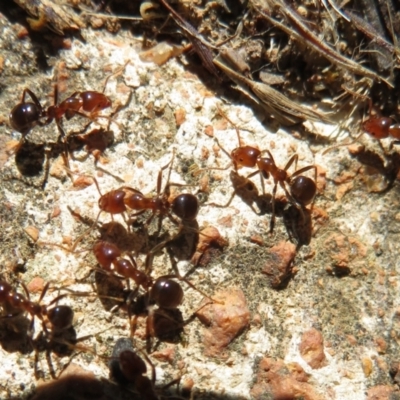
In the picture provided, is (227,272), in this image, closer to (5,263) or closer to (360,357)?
(360,357)

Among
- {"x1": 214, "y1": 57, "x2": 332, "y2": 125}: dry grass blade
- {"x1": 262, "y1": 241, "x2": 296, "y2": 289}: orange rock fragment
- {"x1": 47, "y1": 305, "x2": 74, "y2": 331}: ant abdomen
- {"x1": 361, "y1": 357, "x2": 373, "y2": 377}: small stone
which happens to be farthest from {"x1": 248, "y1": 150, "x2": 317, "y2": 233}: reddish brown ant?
{"x1": 47, "y1": 305, "x2": 74, "y2": 331}: ant abdomen

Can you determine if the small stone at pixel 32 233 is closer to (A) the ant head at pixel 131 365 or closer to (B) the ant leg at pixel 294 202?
(A) the ant head at pixel 131 365

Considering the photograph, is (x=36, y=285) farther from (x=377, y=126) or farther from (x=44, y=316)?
(x=377, y=126)

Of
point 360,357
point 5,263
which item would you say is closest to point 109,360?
point 5,263

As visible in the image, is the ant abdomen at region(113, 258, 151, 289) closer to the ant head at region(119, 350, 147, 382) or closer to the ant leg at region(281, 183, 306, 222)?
the ant head at region(119, 350, 147, 382)

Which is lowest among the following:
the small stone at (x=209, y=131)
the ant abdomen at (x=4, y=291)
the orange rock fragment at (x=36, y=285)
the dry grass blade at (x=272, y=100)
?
the ant abdomen at (x=4, y=291)

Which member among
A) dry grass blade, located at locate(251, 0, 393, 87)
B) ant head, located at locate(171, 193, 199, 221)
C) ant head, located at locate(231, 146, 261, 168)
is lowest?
ant head, located at locate(171, 193, 199, 221)

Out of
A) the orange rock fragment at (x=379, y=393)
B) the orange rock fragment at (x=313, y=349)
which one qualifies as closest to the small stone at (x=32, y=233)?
the orange rock fragment at (x=313, y=349)
